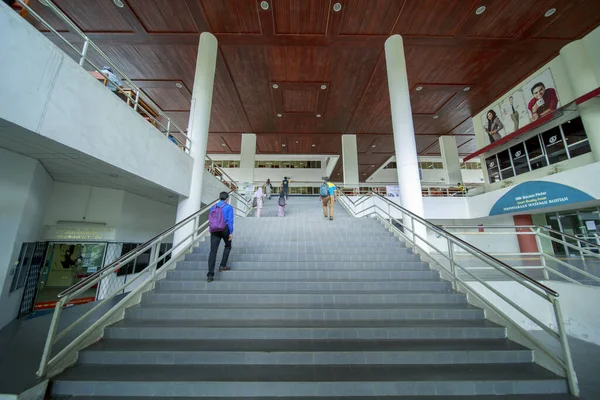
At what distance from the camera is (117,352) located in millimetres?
2340

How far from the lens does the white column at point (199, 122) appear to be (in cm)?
668

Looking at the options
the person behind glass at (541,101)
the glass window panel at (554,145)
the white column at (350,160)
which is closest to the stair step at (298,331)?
the glass window panel at (554,145)

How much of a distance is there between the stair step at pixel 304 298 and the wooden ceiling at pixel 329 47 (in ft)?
27.2

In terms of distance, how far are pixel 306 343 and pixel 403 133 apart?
7.17 meters

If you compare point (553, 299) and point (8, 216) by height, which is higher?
point (8, 216)

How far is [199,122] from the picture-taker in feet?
23.7

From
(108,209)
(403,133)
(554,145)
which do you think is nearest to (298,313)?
(403,133)

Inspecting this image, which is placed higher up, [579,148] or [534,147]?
[534,147]

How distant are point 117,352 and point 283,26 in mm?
9458

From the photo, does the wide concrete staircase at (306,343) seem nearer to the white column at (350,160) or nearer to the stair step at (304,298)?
the stair step at (304,298)

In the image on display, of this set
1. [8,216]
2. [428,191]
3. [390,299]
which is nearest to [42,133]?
[8,216]

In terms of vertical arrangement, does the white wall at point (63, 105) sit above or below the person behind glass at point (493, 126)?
below

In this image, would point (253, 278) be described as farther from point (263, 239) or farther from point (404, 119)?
point (404, 119)

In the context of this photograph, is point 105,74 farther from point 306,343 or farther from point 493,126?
point 493,126
